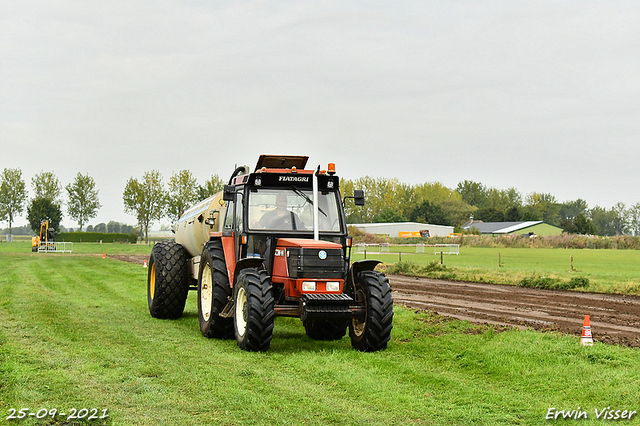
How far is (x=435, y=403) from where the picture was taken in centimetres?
668

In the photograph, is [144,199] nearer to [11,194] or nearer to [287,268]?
[11,194]

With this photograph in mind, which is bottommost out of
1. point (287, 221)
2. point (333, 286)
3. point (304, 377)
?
point (304, 377)

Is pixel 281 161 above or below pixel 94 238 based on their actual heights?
above

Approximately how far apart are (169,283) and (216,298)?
3411mm

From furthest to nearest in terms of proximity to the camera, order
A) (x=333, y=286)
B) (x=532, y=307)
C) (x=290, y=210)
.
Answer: (x=532, y=307), (x=290, y=210), (x=333, y=286)

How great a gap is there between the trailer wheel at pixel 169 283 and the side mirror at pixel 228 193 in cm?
364

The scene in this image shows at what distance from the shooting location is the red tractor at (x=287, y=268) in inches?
364

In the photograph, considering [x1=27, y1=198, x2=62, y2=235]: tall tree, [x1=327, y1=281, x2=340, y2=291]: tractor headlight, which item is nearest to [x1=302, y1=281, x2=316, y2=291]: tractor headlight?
[x1=327, y1=281, x2=340, y2=291]: tractor headlight

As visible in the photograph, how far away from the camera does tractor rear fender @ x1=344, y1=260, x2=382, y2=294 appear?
1007 centimetres

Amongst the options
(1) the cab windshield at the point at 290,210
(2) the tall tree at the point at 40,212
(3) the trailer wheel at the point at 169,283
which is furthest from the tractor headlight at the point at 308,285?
(2) the tall tree at the point at 40,212

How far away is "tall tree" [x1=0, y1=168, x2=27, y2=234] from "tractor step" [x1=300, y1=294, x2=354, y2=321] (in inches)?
3988

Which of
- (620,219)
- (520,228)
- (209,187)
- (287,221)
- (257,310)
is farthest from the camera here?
(620,219)

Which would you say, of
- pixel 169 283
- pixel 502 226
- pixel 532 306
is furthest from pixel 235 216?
pixel 502 226

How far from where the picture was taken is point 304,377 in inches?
307
